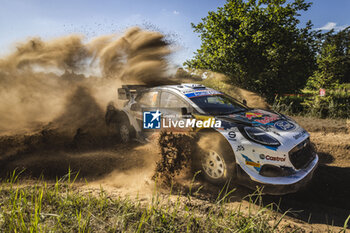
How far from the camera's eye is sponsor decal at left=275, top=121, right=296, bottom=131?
10.9 feet

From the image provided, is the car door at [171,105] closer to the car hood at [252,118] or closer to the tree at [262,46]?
the car hood at [252,118]

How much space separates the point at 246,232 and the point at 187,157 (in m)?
1.81

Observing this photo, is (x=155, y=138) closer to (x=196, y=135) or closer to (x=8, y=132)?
(x=196, y=135)

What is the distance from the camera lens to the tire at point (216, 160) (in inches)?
122

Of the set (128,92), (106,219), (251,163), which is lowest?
(106,219)

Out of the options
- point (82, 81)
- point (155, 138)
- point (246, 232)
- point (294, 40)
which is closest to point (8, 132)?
point (82, 81)

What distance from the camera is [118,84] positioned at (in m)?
7.71

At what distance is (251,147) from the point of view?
2961mm

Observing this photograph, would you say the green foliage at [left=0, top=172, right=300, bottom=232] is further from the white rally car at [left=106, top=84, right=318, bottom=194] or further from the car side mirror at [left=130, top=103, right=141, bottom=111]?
the car side mirror at [left=130, top=103, right=141, bottom=111]

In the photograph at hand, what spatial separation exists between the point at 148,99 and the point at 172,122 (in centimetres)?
124

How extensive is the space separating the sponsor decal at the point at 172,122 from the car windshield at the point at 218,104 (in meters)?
0.29

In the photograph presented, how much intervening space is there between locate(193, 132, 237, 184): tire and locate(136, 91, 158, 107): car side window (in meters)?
1.60

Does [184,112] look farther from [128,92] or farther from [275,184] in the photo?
[128,92]

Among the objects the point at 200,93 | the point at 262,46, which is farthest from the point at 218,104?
the point at 262,46
